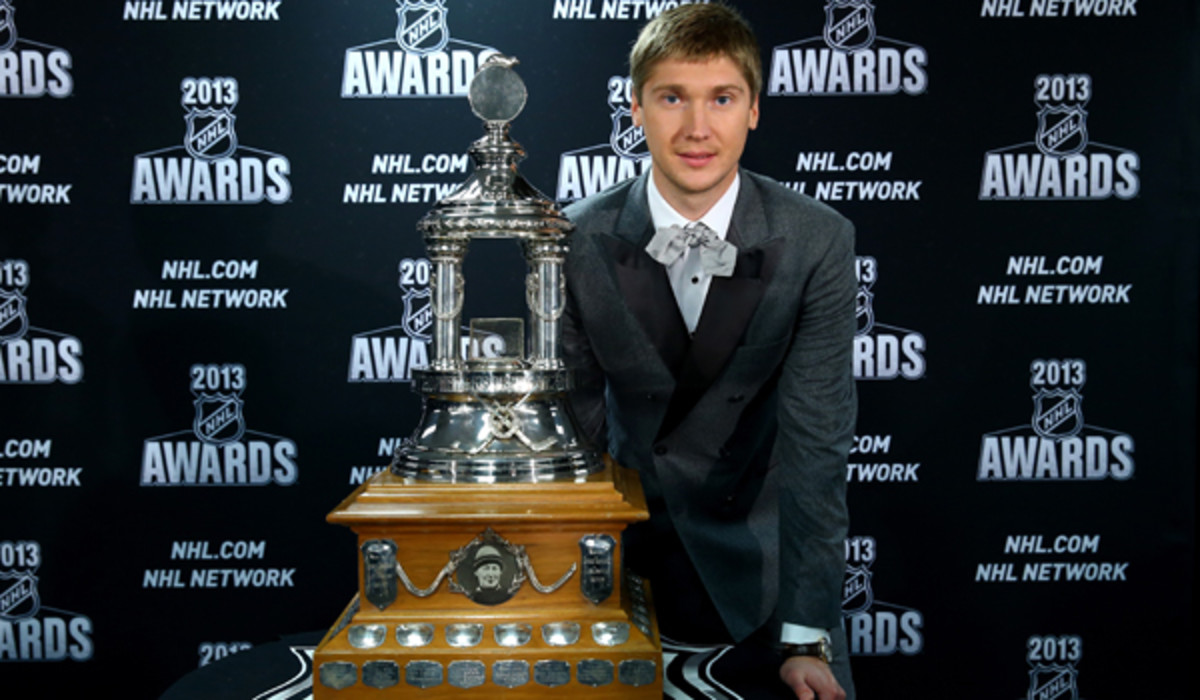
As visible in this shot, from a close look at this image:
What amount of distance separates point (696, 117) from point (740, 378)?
57cm

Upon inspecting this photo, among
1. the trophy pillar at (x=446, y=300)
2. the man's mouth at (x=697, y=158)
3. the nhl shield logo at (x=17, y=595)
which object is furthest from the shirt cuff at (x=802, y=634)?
the nhl shield logo at (x=17, y=595)

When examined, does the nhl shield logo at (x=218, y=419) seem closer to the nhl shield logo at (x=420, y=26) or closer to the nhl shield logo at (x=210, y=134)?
the nhl shield logo at (x=210, y=134)

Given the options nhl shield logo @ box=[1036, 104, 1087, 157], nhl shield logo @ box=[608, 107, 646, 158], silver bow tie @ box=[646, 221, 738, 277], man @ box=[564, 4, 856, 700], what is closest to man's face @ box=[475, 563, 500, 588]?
man @ box=[564, 4, 856, 700]

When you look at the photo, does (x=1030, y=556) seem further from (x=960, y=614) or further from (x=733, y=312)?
(x=733, y=312)

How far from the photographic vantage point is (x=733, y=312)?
6.88ft

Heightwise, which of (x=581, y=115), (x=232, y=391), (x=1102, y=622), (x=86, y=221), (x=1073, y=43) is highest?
(x=1073, y=43)

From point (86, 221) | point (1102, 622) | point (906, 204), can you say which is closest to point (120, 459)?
point (86, 221)

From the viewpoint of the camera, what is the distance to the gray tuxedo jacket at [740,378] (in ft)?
6.80

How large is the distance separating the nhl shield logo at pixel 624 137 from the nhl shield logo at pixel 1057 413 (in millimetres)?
1829

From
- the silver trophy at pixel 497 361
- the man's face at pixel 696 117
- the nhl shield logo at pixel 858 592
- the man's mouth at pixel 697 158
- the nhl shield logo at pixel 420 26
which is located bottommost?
the nhl shield logo at pixel 858 592

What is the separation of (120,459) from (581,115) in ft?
7.27

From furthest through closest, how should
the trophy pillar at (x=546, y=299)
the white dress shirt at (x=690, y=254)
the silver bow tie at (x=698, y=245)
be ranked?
the white dress shirt at (x=690, y=254) < the silver bow tie at (x=698, y=245) < the trophy pillar at (x=546, y=299)

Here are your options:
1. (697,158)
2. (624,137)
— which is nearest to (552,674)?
(697,158)

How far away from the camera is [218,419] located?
378cm
